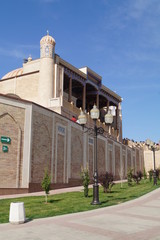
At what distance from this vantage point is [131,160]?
172 feet

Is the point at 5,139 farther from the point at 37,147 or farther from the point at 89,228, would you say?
the point at 89,228

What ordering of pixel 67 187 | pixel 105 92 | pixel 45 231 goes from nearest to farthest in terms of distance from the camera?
pixel 45 231
pixel 67 187
pixel 105 92

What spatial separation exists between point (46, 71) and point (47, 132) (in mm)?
13773

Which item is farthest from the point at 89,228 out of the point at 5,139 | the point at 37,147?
the point at 37,147

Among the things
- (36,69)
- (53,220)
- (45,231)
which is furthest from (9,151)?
(36,69)

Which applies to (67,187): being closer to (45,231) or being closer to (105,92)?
(45,231)

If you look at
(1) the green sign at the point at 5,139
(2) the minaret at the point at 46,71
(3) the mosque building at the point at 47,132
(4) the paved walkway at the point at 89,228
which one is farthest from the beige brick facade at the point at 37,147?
(2) the minaret at the point at 46,71

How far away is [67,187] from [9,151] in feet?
28.8

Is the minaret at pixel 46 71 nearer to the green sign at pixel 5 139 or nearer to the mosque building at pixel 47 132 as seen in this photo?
the mosque building at pixel 47 132

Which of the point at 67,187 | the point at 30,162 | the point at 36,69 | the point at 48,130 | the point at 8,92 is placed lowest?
the point at 67,187

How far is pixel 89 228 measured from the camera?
27.5 ft

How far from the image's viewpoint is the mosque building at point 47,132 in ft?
64.8

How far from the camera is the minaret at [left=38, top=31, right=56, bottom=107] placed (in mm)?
34594

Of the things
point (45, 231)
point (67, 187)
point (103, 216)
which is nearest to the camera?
point (45, 231)
